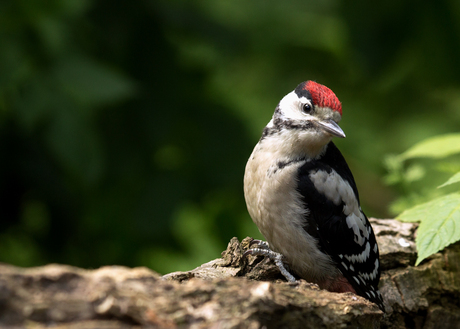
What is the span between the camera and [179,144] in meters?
5.09

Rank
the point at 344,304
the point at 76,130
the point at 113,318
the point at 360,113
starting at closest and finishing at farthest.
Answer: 1. the point at 113,318
2. the point at 344,304
3. the point at 76,130
4. the point at 360,113

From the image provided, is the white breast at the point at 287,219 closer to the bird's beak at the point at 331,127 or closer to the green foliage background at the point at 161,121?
the bird's beak at the point at 331,127

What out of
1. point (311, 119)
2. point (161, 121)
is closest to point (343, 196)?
point (311, 119)

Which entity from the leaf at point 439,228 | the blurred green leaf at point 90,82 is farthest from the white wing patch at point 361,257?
the blurred green leaf at point 90,82

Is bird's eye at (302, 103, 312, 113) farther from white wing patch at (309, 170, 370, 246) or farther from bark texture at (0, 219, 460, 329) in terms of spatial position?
bark texture at (0, 219, 460, 329)

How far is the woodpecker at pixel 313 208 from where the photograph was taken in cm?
347

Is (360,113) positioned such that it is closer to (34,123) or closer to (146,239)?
(146,239)

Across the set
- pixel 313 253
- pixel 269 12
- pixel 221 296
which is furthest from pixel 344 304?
pixel 269 12

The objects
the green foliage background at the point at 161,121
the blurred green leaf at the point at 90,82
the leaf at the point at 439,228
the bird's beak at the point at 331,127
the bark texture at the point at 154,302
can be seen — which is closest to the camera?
the bark texture at the point at 154,302

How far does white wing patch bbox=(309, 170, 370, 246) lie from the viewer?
355 cm

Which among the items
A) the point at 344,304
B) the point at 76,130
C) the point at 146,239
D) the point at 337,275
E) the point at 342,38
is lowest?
the point at 344,304

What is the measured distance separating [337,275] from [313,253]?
11.4 inches

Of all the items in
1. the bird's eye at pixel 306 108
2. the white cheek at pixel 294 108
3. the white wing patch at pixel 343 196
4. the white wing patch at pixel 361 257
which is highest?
the white cheek at pixel 294 108

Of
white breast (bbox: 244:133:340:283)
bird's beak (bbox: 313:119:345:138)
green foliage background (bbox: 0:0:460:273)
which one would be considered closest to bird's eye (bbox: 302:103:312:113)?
bird's beak (bbox: 313:119:345:138)
